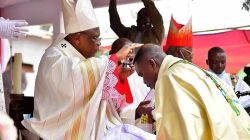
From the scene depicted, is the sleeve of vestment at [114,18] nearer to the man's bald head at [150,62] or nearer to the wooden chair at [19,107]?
the wooden chair at [19,107]

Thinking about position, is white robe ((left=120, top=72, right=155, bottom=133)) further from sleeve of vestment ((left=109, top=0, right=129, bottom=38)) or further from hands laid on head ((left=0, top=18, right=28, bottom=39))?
sleeve of vestment ((left=109, top=0, right=129, bottom=38))

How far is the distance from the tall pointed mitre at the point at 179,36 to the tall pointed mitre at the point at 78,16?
105 centimetres

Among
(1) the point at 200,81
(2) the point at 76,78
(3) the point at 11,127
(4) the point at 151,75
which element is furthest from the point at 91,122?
(3) the point at 11,127

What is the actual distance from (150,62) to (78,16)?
1227 mm

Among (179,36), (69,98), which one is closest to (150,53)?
(69,98)

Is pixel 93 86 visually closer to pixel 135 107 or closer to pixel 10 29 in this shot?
pixel 135 107

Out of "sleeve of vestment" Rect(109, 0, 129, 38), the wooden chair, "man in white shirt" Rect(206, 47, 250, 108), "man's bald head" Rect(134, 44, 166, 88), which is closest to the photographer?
"man's bald head" Rect(134, 44, 166, 88)

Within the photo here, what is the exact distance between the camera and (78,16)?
3.50m

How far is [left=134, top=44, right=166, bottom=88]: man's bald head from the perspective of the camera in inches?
97.4

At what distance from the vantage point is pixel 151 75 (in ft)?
8.16

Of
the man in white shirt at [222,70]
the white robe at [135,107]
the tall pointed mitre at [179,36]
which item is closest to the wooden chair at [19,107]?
the white robe at [135,107]

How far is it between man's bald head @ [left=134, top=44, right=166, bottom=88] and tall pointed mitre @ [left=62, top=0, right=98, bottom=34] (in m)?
1.01

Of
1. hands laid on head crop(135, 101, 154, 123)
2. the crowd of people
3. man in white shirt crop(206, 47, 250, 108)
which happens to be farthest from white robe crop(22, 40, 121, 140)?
man in white shirt crop(206, 47, 250, 108)

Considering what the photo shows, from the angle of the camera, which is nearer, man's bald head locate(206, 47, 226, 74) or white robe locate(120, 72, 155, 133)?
white robe locate(120, 72, 155, 133)
